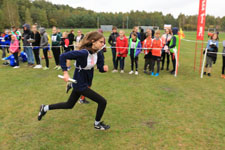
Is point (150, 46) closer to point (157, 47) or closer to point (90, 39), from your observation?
point (157, 47)

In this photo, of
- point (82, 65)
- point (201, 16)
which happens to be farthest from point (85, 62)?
point (201, 16)

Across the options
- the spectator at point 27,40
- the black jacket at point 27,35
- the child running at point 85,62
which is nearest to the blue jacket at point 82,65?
the child running at point 85,62

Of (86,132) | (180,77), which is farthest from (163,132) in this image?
(180,77)

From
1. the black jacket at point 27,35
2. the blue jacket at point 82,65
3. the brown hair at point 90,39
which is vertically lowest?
the blue jacket at point 82,65

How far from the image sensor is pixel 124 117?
4.21m

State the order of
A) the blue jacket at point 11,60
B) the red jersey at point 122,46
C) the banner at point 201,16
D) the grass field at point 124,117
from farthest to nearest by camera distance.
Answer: the blue jacket at point 11,60
the red jersey at point 122,46
the banner at point 201,16
the grass field at point 124,117

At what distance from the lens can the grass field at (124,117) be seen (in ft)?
10.7

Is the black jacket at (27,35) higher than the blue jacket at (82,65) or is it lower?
higher

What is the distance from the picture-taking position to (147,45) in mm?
8000

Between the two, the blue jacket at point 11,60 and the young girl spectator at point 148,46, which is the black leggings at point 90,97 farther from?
the blue jacket at point 11,60

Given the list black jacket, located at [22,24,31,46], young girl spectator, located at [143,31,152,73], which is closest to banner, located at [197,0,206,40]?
young girl spectator, located at [143,31,152,73]

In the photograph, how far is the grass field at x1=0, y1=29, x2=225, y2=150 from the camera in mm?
3270

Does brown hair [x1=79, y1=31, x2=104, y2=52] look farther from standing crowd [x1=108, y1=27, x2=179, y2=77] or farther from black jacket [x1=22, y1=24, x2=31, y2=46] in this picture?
black jacket [x1=22, y1=24, x2=31, y2=46]

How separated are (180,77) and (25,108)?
6205 mm
